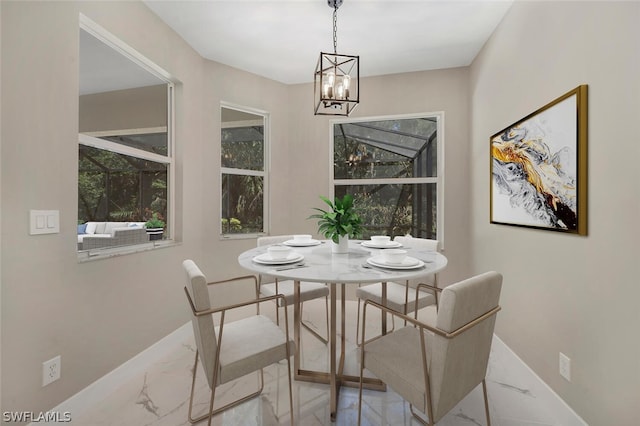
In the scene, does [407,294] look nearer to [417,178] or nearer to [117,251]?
[417,178]

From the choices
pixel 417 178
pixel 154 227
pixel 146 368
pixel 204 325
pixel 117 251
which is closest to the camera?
pixel 204 325

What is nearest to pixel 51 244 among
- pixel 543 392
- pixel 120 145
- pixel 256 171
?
pixel 120 145

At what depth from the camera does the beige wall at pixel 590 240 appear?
48.3 inches

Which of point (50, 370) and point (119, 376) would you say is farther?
point (119, 376)

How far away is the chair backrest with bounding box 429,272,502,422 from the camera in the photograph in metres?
1.10

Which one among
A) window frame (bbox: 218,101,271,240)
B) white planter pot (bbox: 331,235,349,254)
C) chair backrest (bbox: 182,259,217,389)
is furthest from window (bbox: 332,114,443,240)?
chair backrest (bbox: 182,259,217,389)

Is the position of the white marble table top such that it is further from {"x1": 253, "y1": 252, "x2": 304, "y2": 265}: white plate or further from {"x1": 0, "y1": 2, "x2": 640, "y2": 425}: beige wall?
{"x1": 0, "y1": 2, "x2": 640, "y2": 425}: beige wall

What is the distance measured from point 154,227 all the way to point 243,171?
1203 millimetres

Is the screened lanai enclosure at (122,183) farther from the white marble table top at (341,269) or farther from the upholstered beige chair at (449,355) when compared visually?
the upholstered beige chair at (449,355)

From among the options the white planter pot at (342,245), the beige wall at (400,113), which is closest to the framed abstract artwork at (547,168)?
the beige wall at (400,113)

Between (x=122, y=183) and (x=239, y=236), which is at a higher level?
(x=122, y=183)

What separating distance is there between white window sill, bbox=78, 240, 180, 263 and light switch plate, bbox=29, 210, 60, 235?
0.85 feet

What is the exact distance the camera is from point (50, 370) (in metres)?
1.57

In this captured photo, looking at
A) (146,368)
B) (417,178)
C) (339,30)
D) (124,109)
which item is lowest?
(146,368)
